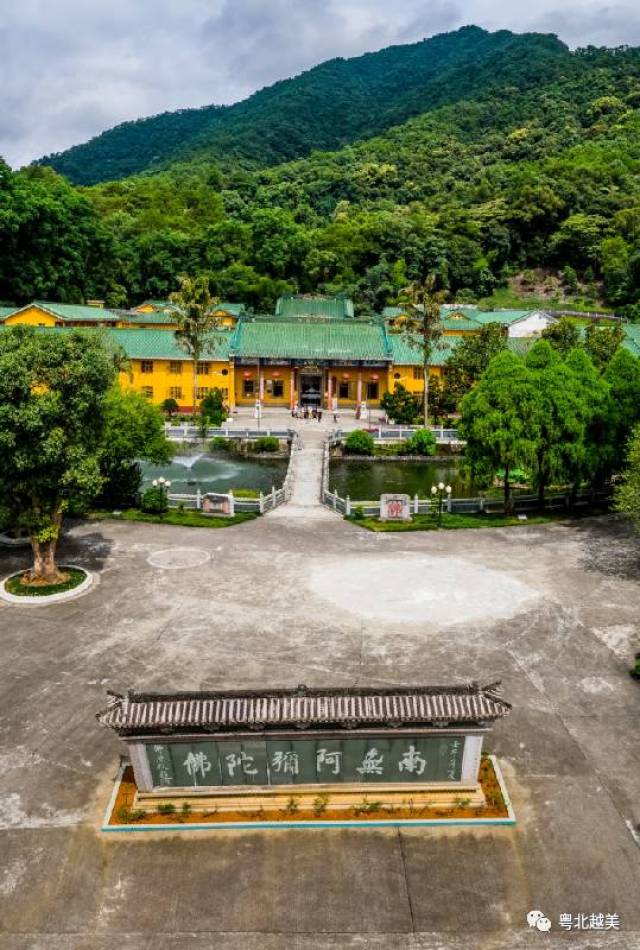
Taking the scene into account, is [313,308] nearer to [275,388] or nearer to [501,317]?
[501,317]

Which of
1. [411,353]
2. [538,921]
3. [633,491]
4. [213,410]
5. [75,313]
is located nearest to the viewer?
[538,921]

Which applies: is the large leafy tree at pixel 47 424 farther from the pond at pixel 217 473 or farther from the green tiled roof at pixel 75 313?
the green tiled roof at pixel 75 313

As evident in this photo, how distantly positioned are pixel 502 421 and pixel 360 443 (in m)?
14.0

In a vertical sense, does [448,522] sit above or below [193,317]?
below

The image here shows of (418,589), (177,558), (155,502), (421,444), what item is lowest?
(418,589)

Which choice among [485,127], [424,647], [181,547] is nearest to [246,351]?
[181,547]

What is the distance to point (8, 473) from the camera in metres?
18.0

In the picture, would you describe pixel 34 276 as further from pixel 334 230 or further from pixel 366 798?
pixel 366 798

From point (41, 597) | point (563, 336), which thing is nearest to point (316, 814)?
point (41, 597)

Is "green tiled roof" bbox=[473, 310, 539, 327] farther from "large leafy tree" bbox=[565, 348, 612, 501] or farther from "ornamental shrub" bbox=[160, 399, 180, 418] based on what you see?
"large leafy tree" bbox=[565, 348, 612, 501]

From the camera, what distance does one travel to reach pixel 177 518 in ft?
85.1

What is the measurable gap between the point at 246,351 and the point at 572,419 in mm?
26499

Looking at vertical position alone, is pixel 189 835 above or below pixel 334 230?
below

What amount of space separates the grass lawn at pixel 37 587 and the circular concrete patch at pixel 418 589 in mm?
6655
